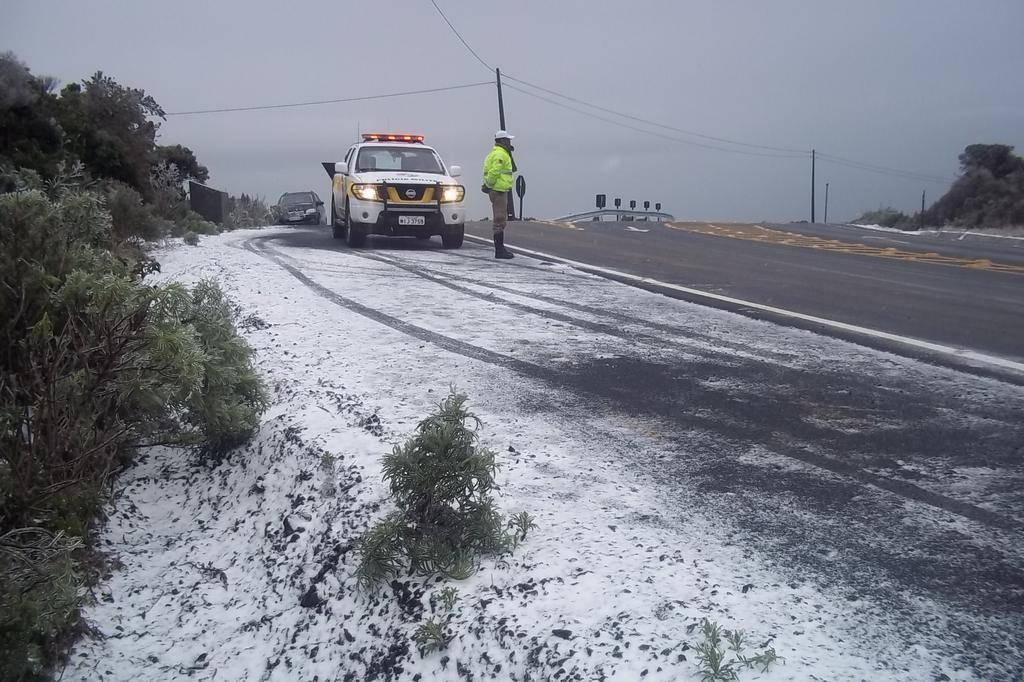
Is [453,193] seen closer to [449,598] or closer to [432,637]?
[449,598]

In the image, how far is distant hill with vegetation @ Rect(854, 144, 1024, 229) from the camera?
31897mm

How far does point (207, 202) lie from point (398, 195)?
8.07m

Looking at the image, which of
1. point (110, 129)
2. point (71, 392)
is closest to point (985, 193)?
point (110, 129)

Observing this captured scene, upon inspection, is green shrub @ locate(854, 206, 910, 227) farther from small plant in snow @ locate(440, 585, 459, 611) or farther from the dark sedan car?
small plant in snow @ locate(440, 585, 459, 611)

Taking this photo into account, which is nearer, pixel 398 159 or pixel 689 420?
pixel 689 420

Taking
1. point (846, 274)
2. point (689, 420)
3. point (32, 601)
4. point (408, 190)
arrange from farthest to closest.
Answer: point (408, 190)
point (846, 274)
point (689, 420)
point (32, 601)

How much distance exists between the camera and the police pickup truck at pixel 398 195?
47.6 feet

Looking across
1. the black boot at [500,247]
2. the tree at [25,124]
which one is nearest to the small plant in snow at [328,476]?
the tree at [25,124]

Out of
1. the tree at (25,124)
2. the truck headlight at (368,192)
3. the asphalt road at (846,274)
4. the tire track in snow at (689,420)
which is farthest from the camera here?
the truck headlight at (368,192)

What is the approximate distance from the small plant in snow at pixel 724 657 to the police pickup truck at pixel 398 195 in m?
12.2

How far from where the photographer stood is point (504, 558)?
366 cm

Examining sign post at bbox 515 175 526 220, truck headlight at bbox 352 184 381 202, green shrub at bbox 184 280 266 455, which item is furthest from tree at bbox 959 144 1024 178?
green shrub at bbox 184 280 266 455

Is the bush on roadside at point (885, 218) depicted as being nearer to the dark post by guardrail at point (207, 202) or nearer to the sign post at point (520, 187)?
the sign post at point (520, 187)

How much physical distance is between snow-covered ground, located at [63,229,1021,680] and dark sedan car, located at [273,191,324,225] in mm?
24991
